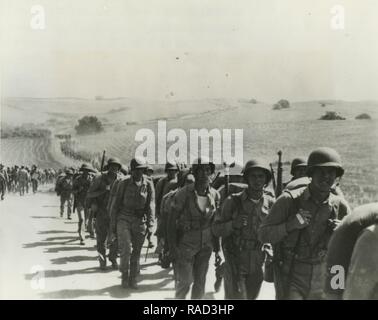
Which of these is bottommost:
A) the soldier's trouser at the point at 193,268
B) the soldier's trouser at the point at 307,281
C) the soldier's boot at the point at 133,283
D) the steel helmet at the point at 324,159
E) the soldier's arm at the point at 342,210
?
the soldier's boot at the point at 133,283

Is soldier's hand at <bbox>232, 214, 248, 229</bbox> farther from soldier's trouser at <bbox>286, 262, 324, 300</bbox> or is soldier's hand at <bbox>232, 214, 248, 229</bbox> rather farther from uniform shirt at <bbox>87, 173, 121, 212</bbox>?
uniform shirt at <bbox>87, 173, 121, 212</bbox>

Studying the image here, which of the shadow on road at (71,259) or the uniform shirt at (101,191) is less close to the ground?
the uniform shirt at (101,191)

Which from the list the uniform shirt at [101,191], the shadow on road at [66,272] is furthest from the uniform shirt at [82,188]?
the shadow on road at [66,272]

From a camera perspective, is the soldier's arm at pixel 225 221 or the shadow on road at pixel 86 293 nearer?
the soldier's arm at pixel 225 221

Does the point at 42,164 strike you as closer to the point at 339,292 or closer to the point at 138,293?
the point at 138,293

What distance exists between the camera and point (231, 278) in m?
7.02

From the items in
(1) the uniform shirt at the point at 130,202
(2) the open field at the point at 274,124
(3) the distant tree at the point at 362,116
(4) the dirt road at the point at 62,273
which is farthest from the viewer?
(2) the open field at the point at 274,124

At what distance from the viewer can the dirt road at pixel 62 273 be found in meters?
9.58

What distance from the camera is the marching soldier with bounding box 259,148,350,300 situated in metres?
5.88

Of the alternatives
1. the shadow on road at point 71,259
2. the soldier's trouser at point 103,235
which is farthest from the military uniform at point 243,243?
the shadow on road at point 71,259

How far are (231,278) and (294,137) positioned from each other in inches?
641

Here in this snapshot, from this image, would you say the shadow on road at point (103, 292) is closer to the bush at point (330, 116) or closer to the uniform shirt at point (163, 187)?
the uniform shirt at point (163, 187)

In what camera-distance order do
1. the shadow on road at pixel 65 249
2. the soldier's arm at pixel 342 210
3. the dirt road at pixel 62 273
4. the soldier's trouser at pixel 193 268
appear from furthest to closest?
the shadow on road at pixel 65 249, the dirt road at pixel 62 273, the soldier's trouser at pixel 193 268, the soldier's arm at pixel 342 210
